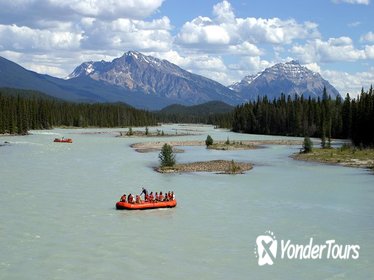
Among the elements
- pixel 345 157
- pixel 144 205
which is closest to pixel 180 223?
pixel 144 205

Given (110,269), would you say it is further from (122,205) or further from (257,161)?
(257,161)

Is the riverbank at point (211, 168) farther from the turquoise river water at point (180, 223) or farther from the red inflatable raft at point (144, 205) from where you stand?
the red inflatable raft at point (144, 205)

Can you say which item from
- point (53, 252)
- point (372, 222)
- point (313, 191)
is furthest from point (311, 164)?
point (53, 252)

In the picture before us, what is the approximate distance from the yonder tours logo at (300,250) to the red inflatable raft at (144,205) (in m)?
13.0

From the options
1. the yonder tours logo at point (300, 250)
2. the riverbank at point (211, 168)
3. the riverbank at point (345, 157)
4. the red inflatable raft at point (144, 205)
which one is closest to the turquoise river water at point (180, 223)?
the yonder tours logo at point (300, 250)

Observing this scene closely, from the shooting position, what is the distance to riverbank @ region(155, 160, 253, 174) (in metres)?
73.7

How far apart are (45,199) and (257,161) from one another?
160 ft

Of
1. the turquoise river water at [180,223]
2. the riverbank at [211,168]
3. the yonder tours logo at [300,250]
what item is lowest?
the yonder tours logo at [300,250]

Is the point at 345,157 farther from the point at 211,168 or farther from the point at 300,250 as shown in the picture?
the point at 300,250

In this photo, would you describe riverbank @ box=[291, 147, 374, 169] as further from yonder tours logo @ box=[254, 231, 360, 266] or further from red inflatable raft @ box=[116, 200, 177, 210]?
yonder tours logo @ box=[254, 231, 360, 266]

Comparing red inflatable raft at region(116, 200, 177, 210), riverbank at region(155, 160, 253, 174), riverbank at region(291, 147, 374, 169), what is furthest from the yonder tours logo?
riverbank at region(291, 147, 374, 169)

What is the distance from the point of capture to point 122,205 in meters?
45.8

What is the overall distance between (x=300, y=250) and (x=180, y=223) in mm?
10969

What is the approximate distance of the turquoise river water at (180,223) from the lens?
29.6 m
